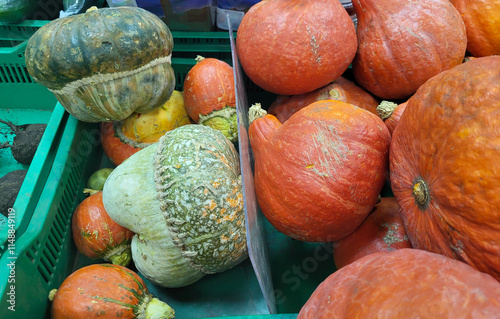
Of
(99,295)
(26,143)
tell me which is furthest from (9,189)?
(99,295)

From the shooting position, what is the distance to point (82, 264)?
4.23 feet

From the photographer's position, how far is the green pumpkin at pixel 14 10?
4.98 feet

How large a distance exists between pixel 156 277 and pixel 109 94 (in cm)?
65

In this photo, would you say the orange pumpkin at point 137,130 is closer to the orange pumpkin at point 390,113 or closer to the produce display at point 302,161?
the produce display at point 302,161

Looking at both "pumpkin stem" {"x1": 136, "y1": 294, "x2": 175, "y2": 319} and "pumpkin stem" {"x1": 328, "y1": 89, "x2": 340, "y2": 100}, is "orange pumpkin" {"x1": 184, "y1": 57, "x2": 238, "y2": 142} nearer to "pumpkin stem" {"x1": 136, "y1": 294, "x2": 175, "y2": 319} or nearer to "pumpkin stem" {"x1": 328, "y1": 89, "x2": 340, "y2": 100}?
"pumpkin stem" {"x1": 328, "y1": 89, "x2": 340, "y2": 100}

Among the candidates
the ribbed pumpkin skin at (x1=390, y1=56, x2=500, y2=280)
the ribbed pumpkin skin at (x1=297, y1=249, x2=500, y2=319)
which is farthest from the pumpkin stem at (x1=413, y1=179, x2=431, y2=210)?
the ribbed pumpkin skin at (x1=297, y1=249, x2=500, y2=319)

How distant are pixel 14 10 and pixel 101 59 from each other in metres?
0.84

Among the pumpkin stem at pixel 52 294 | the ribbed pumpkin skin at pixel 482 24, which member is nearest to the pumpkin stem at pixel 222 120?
the pumpkin stem at pixel 52 294

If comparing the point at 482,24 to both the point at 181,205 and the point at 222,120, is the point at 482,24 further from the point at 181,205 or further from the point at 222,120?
the point at 181,205

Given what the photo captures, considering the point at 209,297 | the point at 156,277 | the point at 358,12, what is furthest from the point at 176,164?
the point at 358,12

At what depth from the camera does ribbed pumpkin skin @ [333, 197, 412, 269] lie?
0.91 meters

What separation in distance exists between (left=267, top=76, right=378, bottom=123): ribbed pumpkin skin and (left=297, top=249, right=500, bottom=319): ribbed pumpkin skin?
0.68m

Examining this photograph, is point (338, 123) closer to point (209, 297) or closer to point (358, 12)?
point (358, 12)

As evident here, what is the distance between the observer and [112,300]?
983 mm
